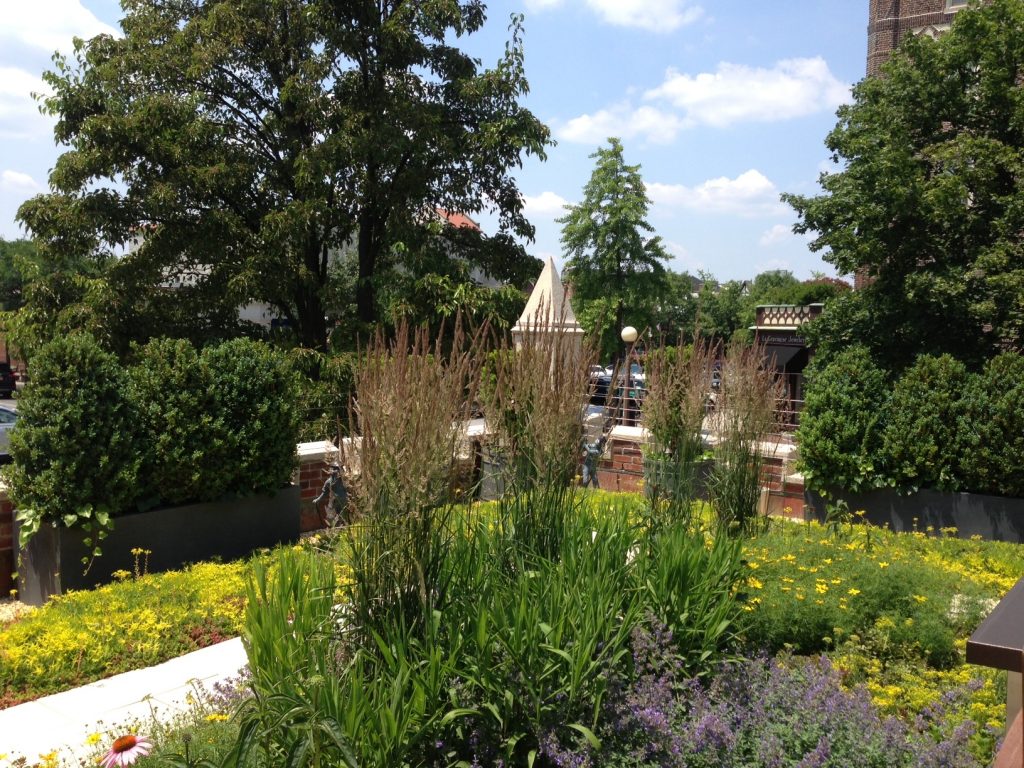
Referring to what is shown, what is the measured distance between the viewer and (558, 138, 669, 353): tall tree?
95.4ft

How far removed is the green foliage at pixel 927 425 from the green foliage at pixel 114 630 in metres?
6.00

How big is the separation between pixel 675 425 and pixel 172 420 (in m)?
3.96

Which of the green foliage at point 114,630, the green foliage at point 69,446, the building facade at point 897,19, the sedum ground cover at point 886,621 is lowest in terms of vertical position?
the green foliage at point 114,630

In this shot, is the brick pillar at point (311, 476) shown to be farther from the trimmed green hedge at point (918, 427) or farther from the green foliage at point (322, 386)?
the trimmed green hedge at point (918, 427)

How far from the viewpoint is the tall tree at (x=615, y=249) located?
29078 mm

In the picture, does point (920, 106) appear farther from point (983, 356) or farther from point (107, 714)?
point (107, 714)

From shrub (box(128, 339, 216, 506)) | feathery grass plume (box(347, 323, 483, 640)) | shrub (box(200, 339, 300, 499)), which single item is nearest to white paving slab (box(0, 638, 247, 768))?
feathery grass plume (box(347, 323, 483, 640))

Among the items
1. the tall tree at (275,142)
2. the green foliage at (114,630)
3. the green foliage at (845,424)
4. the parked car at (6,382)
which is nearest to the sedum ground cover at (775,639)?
the green foliage at (114,630)

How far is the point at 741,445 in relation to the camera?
5.62 m

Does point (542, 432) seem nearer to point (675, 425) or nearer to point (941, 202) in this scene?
point (675, 425)

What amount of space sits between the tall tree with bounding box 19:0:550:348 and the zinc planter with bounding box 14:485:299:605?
7.65 meters

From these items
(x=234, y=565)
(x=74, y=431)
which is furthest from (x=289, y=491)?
(x=74, y=431)

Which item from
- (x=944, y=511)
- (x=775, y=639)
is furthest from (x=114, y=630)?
(x=944, y=511)

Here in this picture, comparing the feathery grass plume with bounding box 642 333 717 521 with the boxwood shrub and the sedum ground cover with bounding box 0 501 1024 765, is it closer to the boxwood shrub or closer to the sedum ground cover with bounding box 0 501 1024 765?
the sedum ground cover with bounding box 0 501 1024 765
